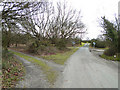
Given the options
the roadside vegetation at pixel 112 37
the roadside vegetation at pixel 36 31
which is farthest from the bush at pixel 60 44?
the roadside vegetation at pixel 112 37

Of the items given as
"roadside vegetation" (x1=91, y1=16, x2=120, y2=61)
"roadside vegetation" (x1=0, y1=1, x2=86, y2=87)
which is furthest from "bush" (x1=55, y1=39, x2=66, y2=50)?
"roadside vegetation" (x1=91, y1=16, x2=120, y2=61)

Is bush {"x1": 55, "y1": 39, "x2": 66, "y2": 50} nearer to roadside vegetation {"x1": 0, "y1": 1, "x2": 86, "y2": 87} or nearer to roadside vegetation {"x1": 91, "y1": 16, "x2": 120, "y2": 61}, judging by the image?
roadside vegetation {"x1": 0, "y1": 1, "x2": 86, "y2": 87}

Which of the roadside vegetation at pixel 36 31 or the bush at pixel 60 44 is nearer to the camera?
the roadside vegetation at pixel 36 31

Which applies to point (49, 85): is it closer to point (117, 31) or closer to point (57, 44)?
point (117, 31)

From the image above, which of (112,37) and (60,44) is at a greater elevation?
(112,37)

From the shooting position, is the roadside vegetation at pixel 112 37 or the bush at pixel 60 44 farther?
the bush at pixel 60 44

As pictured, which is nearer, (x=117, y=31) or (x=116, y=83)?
(x=116, y=83)

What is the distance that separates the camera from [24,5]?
7.33 metres

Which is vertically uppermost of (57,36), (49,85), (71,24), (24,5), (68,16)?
(68,16)

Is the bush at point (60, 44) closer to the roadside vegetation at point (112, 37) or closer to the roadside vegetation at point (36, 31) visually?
the roadside vegetation at point (36, 31)

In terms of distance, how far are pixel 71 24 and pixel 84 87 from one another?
71.1ft

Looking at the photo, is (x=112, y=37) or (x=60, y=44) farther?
(x=60, y=44)

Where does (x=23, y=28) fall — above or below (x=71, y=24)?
below

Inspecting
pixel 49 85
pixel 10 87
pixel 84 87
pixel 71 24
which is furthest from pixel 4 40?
pixel 71 24
